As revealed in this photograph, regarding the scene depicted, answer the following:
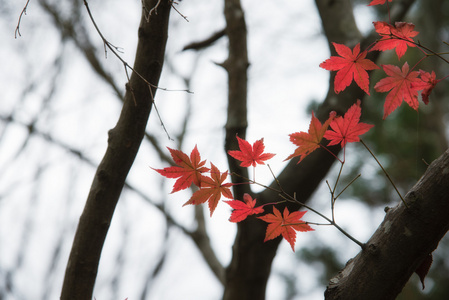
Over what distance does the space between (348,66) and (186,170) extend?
0.41m

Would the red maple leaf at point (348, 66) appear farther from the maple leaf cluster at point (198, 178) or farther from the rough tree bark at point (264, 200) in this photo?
the rough tree bark at point (264, 200)


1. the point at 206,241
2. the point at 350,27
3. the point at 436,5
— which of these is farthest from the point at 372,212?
the point at 350,27

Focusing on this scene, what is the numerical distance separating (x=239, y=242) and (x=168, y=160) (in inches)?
43.9

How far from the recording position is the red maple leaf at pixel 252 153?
2.72 ft

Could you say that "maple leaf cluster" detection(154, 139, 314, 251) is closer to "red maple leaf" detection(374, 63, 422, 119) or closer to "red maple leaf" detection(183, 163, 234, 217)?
"red maple leaf" detection(183, 163, 234, 217)

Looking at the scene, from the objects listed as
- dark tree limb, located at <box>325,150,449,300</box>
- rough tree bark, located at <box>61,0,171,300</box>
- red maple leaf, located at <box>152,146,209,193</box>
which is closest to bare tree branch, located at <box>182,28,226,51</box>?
rough tree bark, located at <box>61,0,171,300</box>

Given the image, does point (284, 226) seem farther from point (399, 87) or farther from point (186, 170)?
point (399, 87)

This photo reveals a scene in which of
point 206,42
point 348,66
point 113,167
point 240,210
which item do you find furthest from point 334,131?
point 206,42

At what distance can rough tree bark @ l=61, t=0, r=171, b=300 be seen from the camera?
2.59ft

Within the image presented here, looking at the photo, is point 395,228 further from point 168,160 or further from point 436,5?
point 436,5

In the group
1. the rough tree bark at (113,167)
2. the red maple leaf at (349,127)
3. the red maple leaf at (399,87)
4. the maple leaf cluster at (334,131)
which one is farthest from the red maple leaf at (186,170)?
the red maple leaf at (399,87)

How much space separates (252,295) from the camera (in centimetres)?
134

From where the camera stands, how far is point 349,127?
0.76 meters

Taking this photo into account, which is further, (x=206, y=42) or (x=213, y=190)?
(x=206, y=42)
